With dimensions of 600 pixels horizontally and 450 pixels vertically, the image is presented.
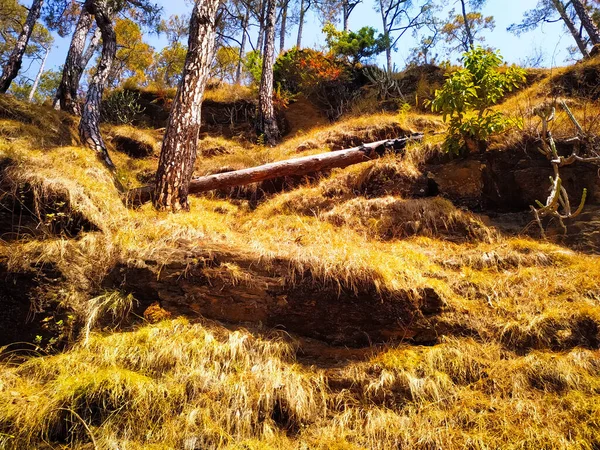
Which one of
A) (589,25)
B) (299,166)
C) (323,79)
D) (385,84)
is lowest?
(299,166)

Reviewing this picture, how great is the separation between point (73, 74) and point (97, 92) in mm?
2304

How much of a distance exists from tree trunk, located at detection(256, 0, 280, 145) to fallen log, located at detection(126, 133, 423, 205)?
369 cm

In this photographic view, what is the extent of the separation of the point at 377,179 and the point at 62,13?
1184 cm

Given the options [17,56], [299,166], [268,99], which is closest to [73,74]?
[17,56]

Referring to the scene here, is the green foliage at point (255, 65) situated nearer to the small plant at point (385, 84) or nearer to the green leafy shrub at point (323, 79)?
the green leafy shrub at point (323, 79)

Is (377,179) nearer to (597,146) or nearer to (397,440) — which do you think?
(597,146)

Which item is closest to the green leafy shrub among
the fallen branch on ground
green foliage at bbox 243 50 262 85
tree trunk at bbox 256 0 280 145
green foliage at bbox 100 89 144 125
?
green foliage at bbox 243 50 262 85

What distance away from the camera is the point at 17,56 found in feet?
27.5

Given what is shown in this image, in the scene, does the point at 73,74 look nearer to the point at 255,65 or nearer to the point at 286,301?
the point at 255,65

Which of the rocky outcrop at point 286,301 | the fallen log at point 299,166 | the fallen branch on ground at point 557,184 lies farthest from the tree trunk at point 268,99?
the rocky outcrop at point 286,301

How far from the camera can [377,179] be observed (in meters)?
6.45

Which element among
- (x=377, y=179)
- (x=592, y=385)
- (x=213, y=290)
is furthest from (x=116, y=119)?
(x=592, y=385)

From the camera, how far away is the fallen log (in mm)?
6708

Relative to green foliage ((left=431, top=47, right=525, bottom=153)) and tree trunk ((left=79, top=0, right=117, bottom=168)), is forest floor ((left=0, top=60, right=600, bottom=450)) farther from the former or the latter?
tree trunk ((left=79, top=0, right=117, bottom=168))
